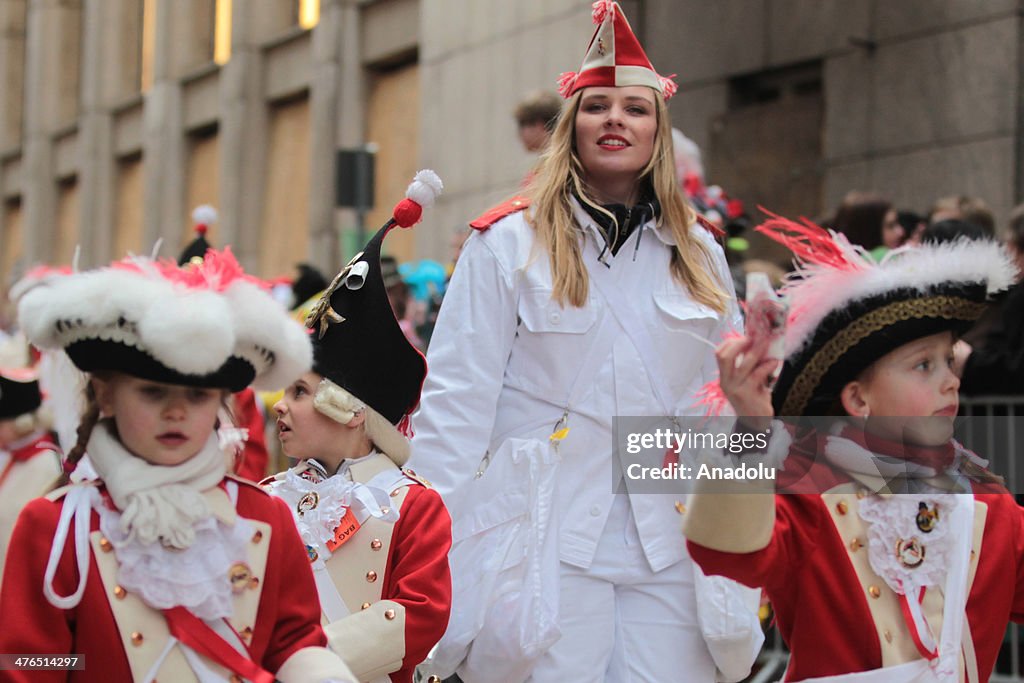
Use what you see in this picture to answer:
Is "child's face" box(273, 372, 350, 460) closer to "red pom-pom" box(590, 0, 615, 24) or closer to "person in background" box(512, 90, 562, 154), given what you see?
"red pom-pom" box(590, 0, 615, 24)

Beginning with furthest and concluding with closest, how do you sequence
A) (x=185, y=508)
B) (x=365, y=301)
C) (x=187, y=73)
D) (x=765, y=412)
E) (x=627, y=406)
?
(x=187, y=73), (x=365, y=301), (x=627, y=406), (x=185, y=508), (x=765, y=412)

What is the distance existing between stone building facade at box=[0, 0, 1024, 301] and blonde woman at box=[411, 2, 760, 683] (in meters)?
1.28

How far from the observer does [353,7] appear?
18078 millimetres

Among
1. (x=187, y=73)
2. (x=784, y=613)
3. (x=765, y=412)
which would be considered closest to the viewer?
(x=765, y=412)

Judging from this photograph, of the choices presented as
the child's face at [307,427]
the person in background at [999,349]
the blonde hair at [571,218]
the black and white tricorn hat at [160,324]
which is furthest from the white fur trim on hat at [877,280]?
the person in background at [999,349]

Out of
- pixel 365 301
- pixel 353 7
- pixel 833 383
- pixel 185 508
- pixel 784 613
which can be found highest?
pixel 353 7

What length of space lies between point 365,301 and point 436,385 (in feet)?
1.24

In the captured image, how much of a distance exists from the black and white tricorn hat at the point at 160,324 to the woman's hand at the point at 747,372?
3.27ft

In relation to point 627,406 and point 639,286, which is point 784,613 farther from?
point 639,286

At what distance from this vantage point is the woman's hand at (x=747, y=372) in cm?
281

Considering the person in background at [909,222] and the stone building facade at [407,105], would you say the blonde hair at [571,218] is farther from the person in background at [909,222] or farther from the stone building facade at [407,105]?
the person in background at [909,222]

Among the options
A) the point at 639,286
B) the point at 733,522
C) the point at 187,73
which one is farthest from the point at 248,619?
the point at 187,73

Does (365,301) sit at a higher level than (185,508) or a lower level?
higher

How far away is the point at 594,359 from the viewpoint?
165 inches
